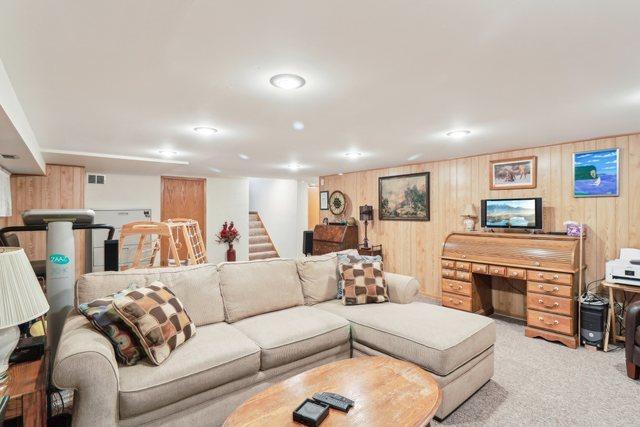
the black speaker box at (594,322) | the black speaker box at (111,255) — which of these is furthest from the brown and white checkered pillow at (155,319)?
the black speaker box at (594,322)

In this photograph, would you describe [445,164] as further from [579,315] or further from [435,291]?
[579,315]

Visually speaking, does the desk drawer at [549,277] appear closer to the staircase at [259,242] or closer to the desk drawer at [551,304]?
the desk drawer at [551,304]

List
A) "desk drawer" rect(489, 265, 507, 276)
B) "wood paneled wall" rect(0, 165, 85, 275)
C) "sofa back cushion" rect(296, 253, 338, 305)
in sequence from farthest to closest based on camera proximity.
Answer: "wood paneled wall" rect(0, 165, 85, 275)
"desk drawer" rect(489, 265, 507, 276)
"sofa back cushion" rect(296, 253, 338, 305)

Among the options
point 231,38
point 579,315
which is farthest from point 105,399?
point 579,315

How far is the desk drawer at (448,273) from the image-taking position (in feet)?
13.9

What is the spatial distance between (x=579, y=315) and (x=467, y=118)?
2343mm

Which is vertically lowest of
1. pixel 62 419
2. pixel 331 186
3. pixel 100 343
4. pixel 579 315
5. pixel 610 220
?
pixel 62 419

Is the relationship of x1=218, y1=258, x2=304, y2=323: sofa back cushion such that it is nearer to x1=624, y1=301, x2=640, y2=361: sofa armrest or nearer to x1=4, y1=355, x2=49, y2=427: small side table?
x1=4, y1=355, x2=49, y2=427: small side table

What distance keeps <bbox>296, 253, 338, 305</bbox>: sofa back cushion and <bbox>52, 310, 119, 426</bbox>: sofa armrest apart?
5.61 feet

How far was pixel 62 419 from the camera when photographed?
6.35ft

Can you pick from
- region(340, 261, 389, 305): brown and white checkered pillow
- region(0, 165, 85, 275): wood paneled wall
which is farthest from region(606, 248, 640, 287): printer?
region(0, 165, 85, 275): wood paneled wall

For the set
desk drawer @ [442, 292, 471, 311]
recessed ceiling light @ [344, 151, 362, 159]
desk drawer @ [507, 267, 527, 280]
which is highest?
recessed ceiling light @ [344, 151, 362, 159]

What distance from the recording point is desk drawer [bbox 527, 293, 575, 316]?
10.8 feet

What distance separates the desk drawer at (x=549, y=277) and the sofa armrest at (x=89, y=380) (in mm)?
3790
